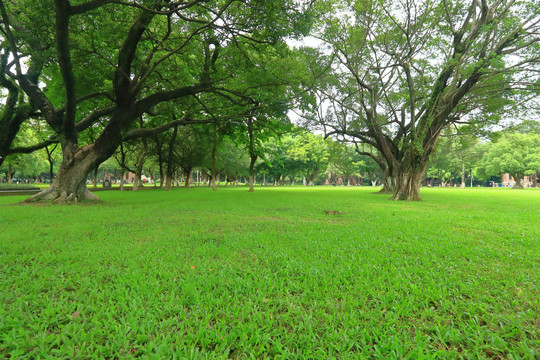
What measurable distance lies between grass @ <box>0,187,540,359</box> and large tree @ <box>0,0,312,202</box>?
19.8ft

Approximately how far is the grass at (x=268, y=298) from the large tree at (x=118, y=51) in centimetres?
603

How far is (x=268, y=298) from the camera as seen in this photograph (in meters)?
2.28

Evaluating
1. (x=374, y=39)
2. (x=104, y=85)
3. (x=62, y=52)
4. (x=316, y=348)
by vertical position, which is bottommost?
(x=316, y=348)

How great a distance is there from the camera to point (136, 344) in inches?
63.7

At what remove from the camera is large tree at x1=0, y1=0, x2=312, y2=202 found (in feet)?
22.8

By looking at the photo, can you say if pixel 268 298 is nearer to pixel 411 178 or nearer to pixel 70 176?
pixel 70 176

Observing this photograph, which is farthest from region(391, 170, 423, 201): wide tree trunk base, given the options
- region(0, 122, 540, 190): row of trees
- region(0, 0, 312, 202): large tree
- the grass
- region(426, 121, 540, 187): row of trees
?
region(426, 121, 540, 187): row of trees

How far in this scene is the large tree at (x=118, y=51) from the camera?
22.8 feet

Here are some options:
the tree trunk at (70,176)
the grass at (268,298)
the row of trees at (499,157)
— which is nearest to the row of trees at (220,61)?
the tree trunk at (70,176)

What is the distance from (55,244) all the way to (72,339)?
129 inches

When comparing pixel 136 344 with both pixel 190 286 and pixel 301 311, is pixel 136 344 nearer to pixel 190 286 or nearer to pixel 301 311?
pixel 190 286

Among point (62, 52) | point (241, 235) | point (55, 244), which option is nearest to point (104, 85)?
point (62, 52)

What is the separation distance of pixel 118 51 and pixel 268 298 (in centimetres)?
1317

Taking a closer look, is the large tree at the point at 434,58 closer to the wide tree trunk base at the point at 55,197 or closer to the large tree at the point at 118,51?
the large tree at the point at 118,51
